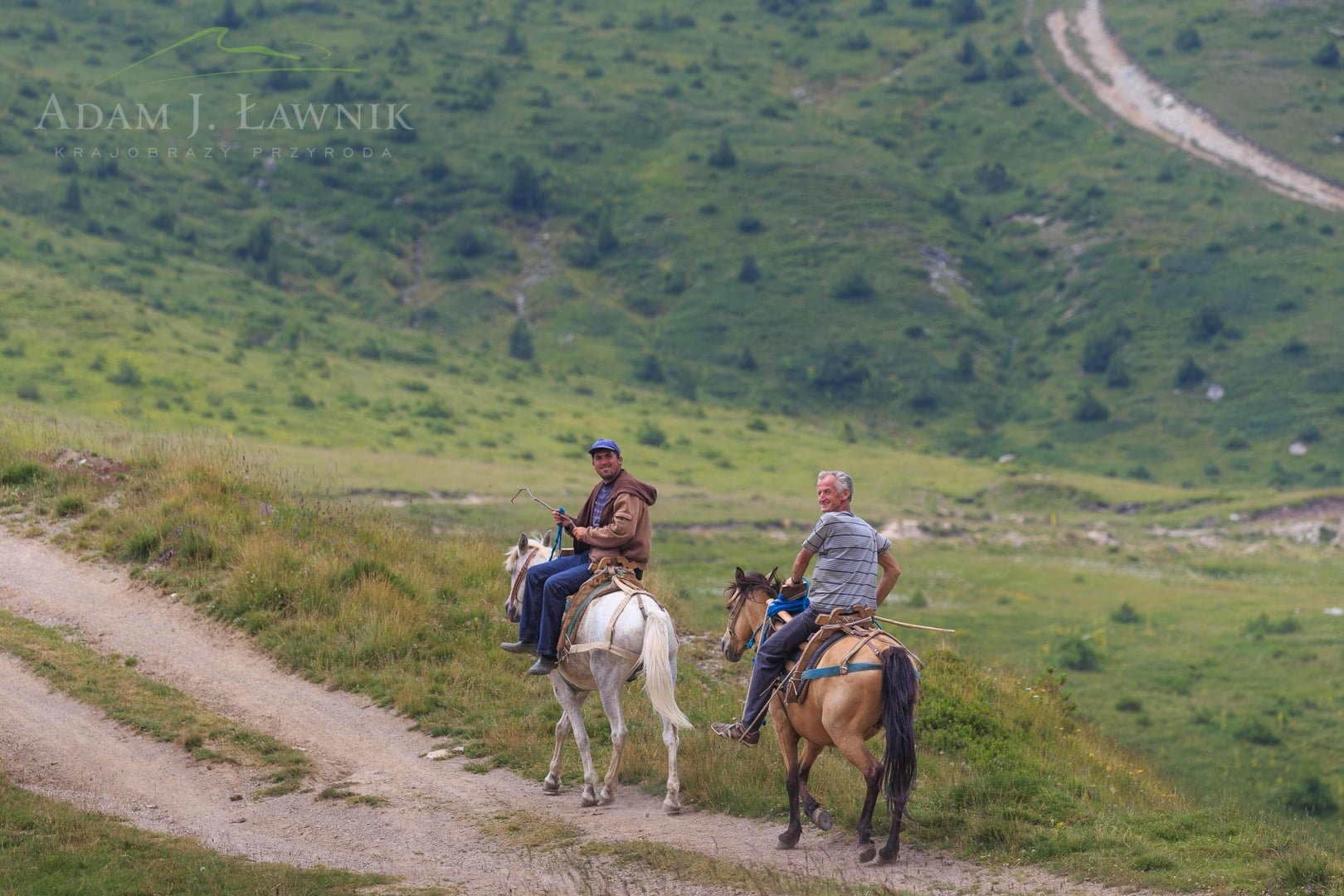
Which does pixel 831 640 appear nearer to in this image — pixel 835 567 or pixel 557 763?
pixel 835 567

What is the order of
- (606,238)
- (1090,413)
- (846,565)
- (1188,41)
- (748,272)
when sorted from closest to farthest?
(846,565), (1090,413), (748,272), (606,238), (1188,41)

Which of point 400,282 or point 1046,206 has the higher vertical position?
point 1046,206

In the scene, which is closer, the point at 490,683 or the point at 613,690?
the point at 613,690

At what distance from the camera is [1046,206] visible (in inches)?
4220

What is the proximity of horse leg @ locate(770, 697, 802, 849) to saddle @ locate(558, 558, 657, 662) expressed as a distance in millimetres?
1741

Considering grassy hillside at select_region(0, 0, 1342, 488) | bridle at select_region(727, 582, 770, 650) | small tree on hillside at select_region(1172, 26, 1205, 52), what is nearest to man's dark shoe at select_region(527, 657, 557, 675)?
bridle at select_region(727, 582, 770, 650)

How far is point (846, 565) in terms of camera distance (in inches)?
434

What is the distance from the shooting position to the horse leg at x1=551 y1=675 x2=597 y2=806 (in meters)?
12.3

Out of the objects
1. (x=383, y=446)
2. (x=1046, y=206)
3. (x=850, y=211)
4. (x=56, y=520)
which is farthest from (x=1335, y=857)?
(x=1046, y=206)

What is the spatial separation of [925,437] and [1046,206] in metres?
33.9

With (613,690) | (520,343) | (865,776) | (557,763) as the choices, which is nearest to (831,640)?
(865,776)

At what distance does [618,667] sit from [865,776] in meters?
2.75

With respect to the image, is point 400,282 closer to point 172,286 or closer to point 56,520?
point 172,286

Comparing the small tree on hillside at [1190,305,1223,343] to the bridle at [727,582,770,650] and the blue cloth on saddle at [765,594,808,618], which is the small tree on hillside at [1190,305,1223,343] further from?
the blue cloth on saddle at [765,594,808,618]
